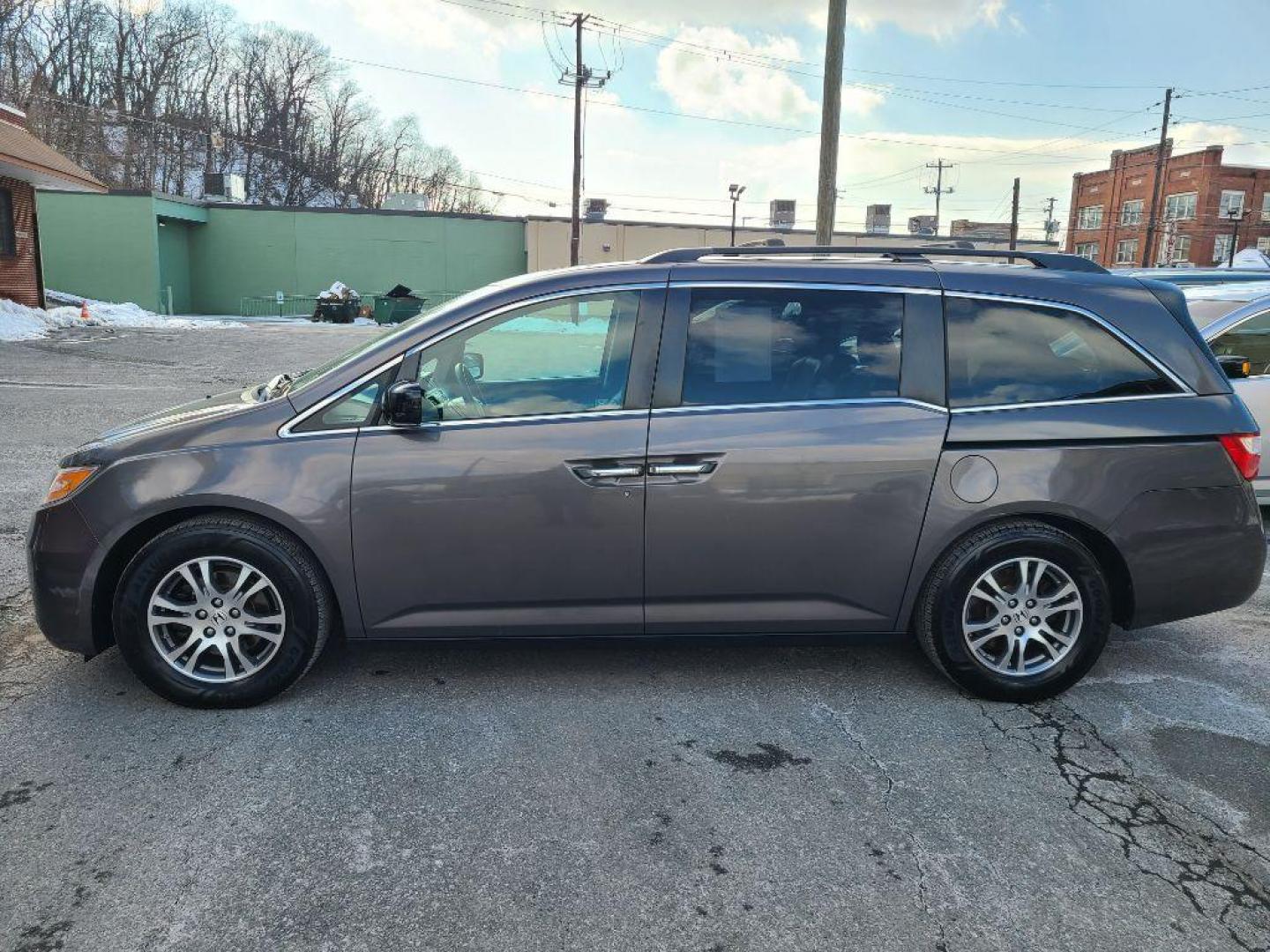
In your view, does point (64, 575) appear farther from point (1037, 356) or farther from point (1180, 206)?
point (1180, 206)

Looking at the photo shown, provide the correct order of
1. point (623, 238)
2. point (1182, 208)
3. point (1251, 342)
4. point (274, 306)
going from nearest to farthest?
point (1251, 342)
point (274, 306)
point (623, 238)
point (1182, 208)

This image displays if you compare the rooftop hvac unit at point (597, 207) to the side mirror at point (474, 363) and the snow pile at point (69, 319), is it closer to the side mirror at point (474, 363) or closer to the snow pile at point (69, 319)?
the snow pile at point (69, 319)

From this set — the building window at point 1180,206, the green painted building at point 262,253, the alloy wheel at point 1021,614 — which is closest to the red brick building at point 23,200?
the green painted building at point 262,253

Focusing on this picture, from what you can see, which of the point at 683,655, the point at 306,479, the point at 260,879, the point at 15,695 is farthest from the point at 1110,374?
the point at 15,695

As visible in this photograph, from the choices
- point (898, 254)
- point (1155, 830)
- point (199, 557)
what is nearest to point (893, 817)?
point (1155, 830)

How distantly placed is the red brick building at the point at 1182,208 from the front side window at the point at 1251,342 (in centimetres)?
6480

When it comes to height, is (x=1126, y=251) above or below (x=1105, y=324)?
above

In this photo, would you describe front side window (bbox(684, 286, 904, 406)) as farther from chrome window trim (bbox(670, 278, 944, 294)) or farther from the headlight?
the headlight

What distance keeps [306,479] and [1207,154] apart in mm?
78613

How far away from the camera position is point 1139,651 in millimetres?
4449

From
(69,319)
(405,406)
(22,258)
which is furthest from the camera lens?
(69,319)

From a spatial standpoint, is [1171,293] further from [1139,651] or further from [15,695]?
[15,695]

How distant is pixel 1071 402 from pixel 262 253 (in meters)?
45.8

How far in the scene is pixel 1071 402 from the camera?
3.74 m
